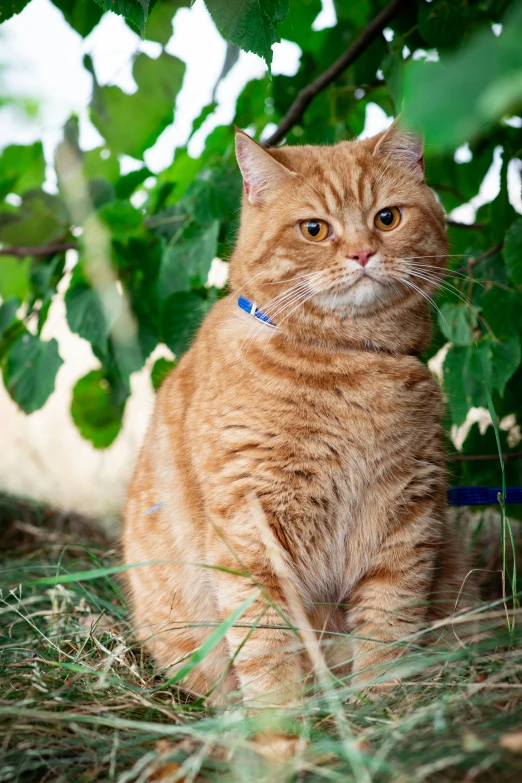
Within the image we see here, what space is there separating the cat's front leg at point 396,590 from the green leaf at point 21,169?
6.94 feet

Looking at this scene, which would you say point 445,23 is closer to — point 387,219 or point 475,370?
point 387,219

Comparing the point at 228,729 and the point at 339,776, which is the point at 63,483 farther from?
the point at 339,776

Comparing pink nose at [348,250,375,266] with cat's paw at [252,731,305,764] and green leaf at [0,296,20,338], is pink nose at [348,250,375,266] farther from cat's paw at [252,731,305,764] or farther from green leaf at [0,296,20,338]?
green leaf at [0,296,20,338]

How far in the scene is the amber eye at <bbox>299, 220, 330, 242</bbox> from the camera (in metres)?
2.05

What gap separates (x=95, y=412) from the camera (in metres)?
3.27

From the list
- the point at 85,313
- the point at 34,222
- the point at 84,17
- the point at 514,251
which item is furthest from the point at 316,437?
the point at 34,222

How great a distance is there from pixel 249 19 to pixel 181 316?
1.24m

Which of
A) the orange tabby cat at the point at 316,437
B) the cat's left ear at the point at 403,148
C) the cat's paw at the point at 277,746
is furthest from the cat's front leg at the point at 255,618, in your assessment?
the cat's left ear at the point at 403,148

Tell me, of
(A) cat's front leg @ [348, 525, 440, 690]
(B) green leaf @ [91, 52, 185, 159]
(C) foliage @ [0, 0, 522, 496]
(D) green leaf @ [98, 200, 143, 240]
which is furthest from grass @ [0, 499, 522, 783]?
(B) green leaf @ [91, 52, 185, 159]

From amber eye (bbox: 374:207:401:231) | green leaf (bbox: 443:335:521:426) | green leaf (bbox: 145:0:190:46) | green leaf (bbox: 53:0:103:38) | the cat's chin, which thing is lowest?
green leaf (bbox: 443:335:521:426)

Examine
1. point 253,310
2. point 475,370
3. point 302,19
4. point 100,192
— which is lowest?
point 475,370

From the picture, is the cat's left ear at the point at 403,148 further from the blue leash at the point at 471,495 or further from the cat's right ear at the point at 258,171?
the blue leash at the point at 471,495

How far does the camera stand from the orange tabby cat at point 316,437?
6.16 ft

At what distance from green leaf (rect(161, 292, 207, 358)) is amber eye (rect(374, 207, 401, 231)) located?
83 cm
